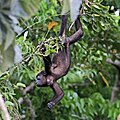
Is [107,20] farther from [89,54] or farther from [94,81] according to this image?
[94,81]

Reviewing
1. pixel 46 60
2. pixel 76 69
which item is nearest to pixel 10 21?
pixel 46 60

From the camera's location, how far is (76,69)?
283 cm

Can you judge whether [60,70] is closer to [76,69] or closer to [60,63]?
[60,63]

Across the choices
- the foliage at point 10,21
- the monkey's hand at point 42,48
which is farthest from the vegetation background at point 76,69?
the foliage at point 10,21

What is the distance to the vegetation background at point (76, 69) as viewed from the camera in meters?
1.62

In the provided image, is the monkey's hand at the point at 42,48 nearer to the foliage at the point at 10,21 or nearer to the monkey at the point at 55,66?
the monkey at the point at 55,66

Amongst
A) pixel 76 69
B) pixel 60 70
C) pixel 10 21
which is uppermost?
pixel 10 21

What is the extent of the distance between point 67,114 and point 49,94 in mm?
167

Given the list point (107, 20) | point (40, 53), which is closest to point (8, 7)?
point (40, 53)

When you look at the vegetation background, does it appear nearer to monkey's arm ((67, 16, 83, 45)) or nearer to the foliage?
monkey's arm ((67, 16, 83, 45))

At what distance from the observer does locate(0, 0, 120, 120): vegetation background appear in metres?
1.62

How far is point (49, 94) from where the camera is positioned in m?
2.79

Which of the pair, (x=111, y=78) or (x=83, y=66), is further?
(x=111, y=78)

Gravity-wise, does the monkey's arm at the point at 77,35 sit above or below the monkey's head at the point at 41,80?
above
